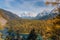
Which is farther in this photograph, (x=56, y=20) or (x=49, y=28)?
(x=49, y=28)

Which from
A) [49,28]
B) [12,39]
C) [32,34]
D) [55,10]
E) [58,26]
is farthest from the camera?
[12,39]

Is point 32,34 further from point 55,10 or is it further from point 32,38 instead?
point 55,10

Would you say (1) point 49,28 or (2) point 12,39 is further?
(2) point 12,39

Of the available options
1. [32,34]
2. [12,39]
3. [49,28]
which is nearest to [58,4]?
[49,28]

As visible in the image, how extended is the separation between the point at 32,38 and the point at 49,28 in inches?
775

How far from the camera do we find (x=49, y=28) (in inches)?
237

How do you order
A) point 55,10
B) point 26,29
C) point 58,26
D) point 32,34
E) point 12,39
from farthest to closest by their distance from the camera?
point 26,29 < point 12,39 < point 32,34 < point 55,10 < point 58,26

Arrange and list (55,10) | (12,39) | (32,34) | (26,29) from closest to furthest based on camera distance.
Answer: (55,10)
(32,34)
(12,39)
(26,29)

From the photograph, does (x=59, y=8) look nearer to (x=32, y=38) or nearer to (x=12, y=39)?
(x=32, y=38)

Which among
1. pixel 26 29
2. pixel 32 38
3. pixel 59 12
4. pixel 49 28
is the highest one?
pixel 59 12

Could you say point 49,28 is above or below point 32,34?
above

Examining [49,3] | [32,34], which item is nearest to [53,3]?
[49,3]

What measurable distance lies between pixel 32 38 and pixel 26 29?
66.8 meters

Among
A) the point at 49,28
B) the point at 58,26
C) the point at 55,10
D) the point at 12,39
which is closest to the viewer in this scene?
the point at 58,26
